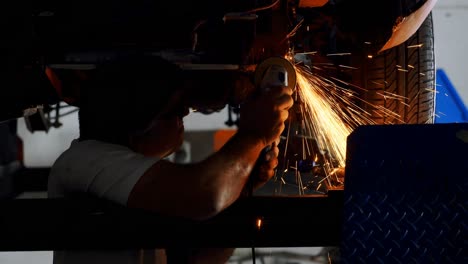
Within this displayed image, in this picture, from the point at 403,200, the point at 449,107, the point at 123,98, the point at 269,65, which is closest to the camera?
the point at 403,200

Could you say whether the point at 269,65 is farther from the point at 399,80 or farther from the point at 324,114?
the point at 399,80

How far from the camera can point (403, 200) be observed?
134cm

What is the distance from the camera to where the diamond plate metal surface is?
4.30 feet

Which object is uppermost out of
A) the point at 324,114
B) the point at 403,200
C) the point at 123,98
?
the point at 123,98

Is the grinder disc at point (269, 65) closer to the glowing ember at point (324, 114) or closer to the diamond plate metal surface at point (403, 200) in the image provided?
the diamond plate metal surface at point (403, 200)

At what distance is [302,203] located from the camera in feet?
4.80

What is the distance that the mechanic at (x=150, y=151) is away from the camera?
54.3 inches

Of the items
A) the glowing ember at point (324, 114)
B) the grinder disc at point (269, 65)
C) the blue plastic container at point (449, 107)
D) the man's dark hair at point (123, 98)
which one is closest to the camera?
the man's dark hair at point (123, 98)

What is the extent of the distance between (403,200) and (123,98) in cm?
83

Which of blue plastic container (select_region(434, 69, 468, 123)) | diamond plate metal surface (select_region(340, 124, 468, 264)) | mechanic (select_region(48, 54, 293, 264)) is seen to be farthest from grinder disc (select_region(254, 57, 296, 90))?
blue plastic container (select_region(434, 69, 468, 123))

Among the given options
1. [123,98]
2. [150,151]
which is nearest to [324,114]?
[150,151]

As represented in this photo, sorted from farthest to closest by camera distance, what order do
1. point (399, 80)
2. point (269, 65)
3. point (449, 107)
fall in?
point (449, 107) < point (399, 80) < point (269, 65)

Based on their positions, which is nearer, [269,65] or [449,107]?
[269,65]

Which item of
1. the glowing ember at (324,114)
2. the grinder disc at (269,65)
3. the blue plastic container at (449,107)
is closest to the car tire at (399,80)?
the glowing ember at (324,114)
